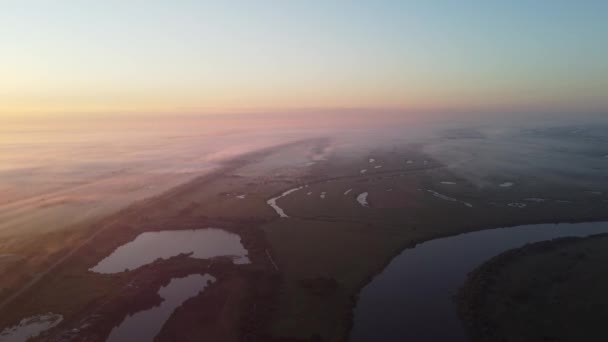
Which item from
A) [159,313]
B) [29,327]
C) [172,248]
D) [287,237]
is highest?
[287,237]

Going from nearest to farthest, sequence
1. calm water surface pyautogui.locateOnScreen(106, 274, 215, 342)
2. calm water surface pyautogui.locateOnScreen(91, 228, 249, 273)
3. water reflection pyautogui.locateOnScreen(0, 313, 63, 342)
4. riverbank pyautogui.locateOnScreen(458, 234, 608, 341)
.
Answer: riverbank pyautogui.locateOnScreen(458, 234, 608, 341)
water reflection pyautogui.locateOnScreen(0, 313, 63, 342)
calm water surface pyautogui.locateOnScreen(106, 274, 215, 342)
calm water surface pyautogui.locateOnScreen(91, 228, 249, 273)

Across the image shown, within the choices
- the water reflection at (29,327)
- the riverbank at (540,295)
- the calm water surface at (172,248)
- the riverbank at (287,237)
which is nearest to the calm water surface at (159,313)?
the riverbank at (287,237)

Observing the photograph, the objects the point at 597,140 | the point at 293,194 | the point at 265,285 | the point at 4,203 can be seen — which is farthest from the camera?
the point at 597,140

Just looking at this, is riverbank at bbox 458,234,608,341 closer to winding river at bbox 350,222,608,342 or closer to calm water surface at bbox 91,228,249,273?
winding river at bbox 350,222,608,342

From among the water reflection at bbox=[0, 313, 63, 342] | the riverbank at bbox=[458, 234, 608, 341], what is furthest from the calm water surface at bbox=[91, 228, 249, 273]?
the riverbank at bbox=[458, 234, 608, 341]

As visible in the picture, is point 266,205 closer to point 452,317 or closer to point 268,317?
point 268,317

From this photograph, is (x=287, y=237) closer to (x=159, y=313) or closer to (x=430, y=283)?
(x=430, y=283)

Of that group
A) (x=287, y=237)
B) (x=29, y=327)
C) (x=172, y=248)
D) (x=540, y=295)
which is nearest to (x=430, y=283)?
(x=540, y=295)

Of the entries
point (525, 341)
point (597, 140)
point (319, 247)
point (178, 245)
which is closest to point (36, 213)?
point (178, 245)

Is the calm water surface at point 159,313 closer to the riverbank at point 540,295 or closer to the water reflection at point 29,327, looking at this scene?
the water reflection at point 29,327
